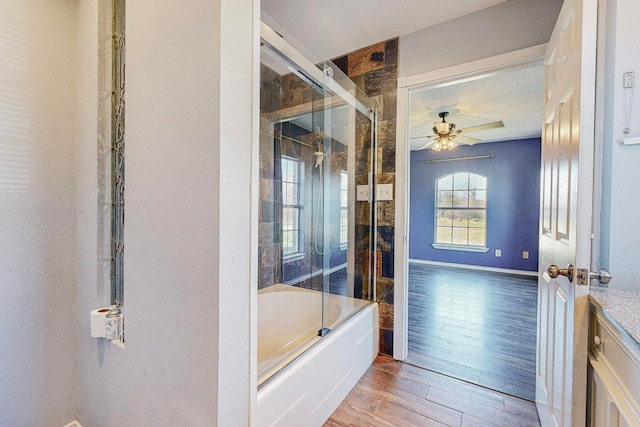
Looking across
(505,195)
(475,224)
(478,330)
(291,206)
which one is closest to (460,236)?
(475,224)

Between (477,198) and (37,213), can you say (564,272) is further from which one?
(477,198)

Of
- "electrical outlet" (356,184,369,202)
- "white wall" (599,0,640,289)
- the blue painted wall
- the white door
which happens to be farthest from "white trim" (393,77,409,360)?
the blue painted wall

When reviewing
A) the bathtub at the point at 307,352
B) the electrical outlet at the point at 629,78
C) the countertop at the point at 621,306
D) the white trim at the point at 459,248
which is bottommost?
the bathtub at the point at 307,352

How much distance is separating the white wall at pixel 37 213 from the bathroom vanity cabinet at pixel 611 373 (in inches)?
81.6

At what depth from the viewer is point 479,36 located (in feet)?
6.00

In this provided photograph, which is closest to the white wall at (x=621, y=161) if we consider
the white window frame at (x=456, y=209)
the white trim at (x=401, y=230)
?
the white trim at (x=401, y=230)

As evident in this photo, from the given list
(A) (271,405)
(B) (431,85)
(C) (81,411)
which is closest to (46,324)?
(C) (81,411)

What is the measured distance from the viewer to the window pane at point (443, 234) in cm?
550

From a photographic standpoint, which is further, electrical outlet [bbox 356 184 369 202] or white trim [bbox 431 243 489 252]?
Answer: white trim [bbox 431 243 489 252]

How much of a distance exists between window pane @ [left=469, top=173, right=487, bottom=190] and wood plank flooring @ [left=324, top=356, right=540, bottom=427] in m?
4.24

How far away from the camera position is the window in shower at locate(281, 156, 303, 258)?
254 cm

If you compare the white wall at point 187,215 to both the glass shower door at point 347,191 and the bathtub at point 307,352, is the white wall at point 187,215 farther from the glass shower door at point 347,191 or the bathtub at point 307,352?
the glass shower door at point 347,191

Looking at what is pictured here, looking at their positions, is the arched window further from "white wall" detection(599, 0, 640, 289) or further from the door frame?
"white wall" detection(599, 0, 640, 289)

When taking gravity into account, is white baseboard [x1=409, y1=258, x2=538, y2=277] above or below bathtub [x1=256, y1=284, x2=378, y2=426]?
below
